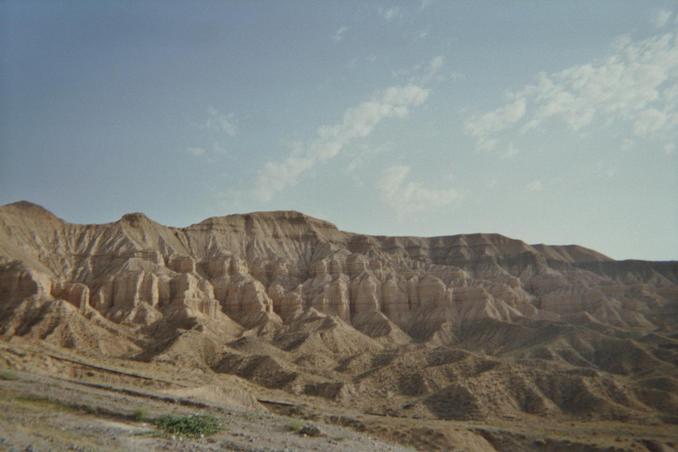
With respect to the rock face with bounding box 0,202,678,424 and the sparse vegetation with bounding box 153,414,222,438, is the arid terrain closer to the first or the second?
the rock face with bounding box 0,202,678,424

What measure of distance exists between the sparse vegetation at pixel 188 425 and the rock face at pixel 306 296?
29380 millimetres

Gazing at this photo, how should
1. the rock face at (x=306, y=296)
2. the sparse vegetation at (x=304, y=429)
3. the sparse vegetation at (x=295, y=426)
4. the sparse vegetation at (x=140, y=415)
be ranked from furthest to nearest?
1. the rock face at (x=306, y=296)
2. the sparse vegetation at (x=295, y=426)
3. the sparse vegetation at (x=304, y=429)
4. the sparse vegetation at (x=140, y=415)

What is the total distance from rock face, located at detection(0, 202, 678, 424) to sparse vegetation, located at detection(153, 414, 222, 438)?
29.4 metres

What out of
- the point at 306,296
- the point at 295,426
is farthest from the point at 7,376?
the point at 306,296

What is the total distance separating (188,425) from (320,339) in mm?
58025

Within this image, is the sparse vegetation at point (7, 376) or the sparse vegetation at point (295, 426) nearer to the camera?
the sparse vegetation at point (295, 426)

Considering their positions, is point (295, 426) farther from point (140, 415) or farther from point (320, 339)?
point (320, 339)

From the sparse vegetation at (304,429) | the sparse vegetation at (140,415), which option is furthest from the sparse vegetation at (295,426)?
the sparse vegetation at (140,415)

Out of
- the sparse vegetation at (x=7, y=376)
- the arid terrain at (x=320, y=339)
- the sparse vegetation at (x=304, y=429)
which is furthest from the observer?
the sparse vegetation at (x=7, y=376)

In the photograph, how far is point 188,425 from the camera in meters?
21.5

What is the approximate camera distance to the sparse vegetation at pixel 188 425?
20.9 m

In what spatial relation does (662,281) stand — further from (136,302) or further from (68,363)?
(68,363)

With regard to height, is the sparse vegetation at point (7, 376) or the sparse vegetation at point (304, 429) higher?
the sparse vegetation at point (7, 376)

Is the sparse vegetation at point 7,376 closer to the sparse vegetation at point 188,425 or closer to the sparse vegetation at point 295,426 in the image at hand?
the sparse vegetation at point 188,425
